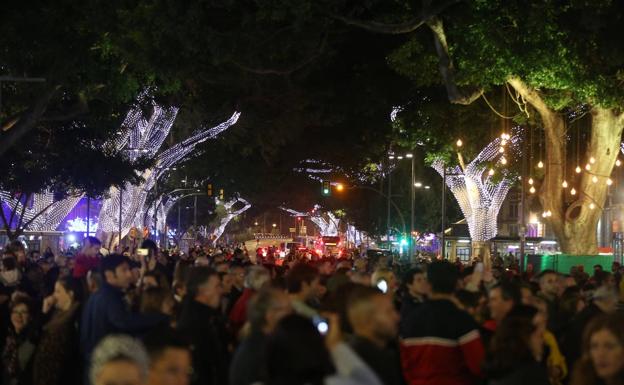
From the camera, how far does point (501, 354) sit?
21.9 feet

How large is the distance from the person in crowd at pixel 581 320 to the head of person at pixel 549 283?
192cm

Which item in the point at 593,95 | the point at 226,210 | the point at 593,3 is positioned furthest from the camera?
the point at 226,210

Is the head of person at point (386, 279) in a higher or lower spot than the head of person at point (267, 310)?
higher

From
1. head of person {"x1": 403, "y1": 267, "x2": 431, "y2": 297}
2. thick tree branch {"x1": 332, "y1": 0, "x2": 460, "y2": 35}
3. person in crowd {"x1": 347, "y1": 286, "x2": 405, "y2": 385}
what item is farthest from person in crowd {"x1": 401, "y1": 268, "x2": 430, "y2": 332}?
thick tree branch {"x1": 332, "y1": 0, "x2": 460, "y2": 35}

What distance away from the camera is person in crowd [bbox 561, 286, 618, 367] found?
31.0 feet

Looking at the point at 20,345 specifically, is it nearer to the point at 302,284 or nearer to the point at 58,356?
the point at 58,356

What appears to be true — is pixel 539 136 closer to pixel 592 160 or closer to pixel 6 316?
pixel 592 160

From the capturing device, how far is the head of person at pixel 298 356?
4.38 meters

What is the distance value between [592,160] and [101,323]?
21241mm

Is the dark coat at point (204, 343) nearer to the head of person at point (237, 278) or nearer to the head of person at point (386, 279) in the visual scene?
the head of person at point (386, 279)

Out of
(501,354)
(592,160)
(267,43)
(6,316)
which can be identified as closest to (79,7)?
(267,43)

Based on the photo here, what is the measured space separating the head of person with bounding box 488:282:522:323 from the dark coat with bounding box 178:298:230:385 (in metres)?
2.25

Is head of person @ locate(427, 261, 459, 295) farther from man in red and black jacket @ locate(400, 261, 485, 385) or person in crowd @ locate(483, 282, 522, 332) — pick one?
person in crowd @ locate(483, 282, 522, 332)

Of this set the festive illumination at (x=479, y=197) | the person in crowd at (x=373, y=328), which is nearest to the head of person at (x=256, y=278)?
the person in crowd at (x=373, y=328)
